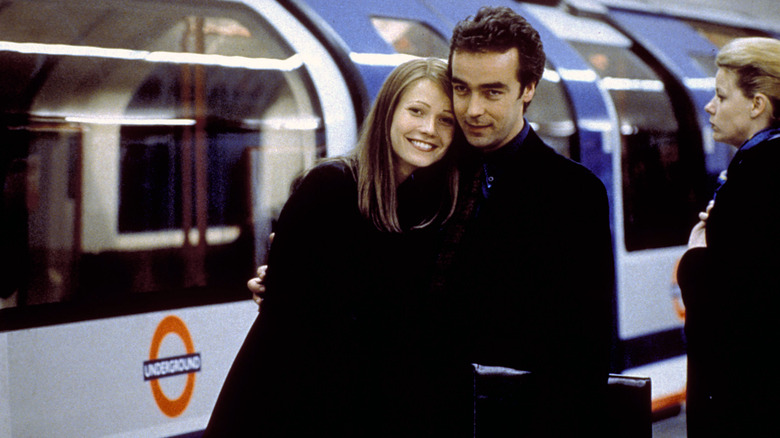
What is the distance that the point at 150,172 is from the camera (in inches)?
100

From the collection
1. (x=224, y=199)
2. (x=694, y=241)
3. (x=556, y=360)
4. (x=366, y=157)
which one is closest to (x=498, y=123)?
(x=366, y=157)

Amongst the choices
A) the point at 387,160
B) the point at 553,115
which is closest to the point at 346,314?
the point at 387,160

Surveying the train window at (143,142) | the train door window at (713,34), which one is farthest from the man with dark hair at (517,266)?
the train door window at (713,34)

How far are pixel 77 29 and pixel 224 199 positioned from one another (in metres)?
0.69

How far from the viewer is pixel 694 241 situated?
2.12 meters

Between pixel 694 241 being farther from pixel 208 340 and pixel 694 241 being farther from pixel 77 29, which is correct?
pixel 77 29

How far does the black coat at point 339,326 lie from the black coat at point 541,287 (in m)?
0.10

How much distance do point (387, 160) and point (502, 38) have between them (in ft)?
1.22

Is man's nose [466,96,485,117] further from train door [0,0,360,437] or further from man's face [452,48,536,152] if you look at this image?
train door [0,0,360,437]

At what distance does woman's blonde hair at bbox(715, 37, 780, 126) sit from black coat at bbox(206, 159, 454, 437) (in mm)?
879

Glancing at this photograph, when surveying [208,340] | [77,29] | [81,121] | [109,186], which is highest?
[77,29]

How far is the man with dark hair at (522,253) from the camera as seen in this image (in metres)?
1.64

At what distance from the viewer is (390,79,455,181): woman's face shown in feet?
6.20

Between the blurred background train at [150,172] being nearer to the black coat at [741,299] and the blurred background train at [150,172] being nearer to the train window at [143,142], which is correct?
the train window at [143,142]
